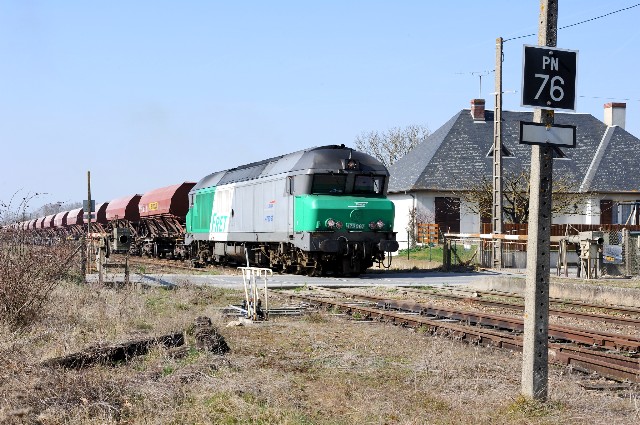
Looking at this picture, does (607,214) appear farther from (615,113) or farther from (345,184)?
(345,184)

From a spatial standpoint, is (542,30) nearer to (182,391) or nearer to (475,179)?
(182,391)

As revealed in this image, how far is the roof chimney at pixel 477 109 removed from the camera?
5209 cm

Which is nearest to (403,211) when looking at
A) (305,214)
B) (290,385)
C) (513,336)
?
(305,214)

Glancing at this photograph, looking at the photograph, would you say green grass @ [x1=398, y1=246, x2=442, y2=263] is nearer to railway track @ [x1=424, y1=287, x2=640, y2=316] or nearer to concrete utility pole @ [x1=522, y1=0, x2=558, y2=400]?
railway track @ [x1=424, y1=287, x2=640, y2=316]

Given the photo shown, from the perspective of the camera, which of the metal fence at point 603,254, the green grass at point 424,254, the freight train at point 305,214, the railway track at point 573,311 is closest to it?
the railway track at point 573,311

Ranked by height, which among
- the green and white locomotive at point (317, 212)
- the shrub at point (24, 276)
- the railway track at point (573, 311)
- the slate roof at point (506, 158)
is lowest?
the railway track at point (573, 311)

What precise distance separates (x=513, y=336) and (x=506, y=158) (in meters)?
39.1

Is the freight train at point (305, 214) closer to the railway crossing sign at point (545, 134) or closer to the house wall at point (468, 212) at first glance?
the railway crossing sign at point (545, 134)

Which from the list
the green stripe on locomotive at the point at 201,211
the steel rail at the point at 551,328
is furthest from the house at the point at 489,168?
the steel rail at the point at 551,328

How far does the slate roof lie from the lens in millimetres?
47500

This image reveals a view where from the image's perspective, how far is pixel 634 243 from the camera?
27141 millimetres

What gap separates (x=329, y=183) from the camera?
23250 mm

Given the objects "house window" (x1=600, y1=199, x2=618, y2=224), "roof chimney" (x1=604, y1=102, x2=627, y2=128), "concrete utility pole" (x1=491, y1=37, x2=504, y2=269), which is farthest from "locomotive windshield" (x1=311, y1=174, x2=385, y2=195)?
"roof chimney" (x1=604, y1=102, x2=627, y2=128)

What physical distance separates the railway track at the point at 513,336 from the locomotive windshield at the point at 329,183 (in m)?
6.39
